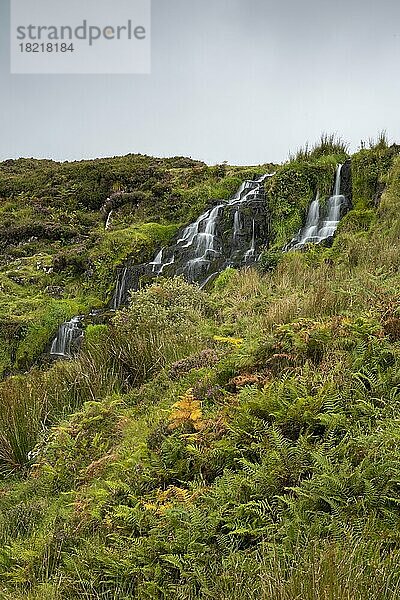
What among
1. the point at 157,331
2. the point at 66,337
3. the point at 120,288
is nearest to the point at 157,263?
the point at 120,288

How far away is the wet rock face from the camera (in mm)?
11734

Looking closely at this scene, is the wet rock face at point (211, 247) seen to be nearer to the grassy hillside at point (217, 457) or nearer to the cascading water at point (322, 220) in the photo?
the cascading water at point (322, 220)

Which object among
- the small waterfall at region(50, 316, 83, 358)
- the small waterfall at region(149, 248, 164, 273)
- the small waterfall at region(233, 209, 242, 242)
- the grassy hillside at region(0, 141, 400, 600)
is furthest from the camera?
the small waterfall at region(233, 209, 242, 242)

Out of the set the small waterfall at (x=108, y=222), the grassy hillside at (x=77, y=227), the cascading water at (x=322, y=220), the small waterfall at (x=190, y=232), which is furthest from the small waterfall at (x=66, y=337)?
the small waterfall at (x=108, y=222)

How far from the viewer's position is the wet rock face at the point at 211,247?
462 inches

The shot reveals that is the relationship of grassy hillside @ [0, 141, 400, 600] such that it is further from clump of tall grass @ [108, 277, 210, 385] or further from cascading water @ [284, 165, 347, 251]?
cascading water @ [284, 165, 347, 251]

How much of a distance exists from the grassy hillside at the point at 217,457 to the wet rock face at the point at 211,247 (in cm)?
419

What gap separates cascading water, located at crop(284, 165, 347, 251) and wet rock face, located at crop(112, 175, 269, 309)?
986mm

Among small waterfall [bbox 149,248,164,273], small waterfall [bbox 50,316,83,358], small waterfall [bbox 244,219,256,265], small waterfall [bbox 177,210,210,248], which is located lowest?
small waterfall [bbox 50,316,83,358]

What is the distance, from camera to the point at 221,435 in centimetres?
342

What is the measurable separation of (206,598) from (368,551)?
0.69m

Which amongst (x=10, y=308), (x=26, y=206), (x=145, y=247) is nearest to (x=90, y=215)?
(x=26, y=206)

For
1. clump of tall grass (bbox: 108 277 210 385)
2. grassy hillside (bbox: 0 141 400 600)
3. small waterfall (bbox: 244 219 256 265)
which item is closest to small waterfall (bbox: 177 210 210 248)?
small waterfall (bbox: 244 219 256 265)

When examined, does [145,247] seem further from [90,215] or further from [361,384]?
[361,384]
